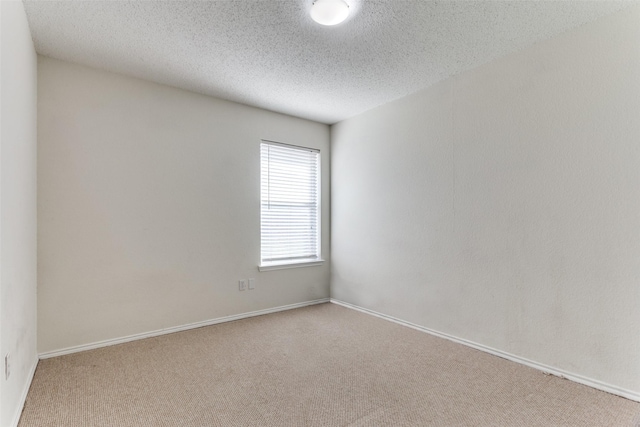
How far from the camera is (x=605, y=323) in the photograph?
219 cm

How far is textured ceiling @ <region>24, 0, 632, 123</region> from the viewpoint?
83.4 inches

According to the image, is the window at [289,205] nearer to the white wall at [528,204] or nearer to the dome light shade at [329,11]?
the white wall at [528,204]

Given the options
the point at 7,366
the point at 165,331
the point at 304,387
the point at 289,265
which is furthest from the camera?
the point at 289,265

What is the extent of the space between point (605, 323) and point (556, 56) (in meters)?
1.87

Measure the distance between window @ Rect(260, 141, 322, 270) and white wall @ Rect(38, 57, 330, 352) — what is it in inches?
5.6

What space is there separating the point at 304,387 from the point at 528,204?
211 centimetres

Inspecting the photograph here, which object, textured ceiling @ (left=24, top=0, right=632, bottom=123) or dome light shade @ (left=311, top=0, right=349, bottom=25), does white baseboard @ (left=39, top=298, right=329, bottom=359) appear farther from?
dome light shade @ (left=311, top=0, right=349, bottom=25)

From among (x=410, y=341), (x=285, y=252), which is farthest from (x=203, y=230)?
(x=410, y=341)

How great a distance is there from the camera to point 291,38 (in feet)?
8.04

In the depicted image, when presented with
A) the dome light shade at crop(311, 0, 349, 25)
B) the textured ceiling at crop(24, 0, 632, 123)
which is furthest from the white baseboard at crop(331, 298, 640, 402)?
the dome light shade at crop(311, 0, 349, 25)

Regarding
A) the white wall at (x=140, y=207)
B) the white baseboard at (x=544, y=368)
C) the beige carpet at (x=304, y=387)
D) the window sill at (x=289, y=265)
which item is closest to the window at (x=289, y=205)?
the window sill at (x=289, y=265)

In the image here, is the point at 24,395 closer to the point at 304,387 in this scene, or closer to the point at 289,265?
the point at 304,387

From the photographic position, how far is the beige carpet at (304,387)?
6.11ft

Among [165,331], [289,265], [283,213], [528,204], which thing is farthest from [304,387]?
[283,213]
